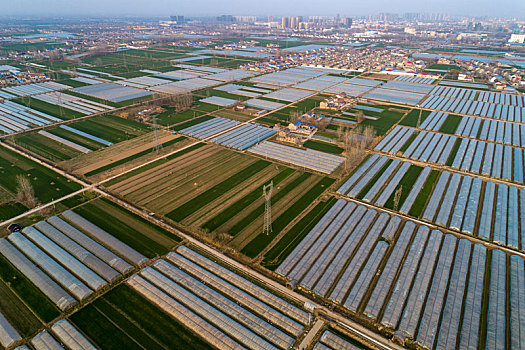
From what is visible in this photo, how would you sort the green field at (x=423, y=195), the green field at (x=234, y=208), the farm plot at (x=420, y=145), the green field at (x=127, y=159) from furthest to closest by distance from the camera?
the farm plot at (x=420, y=145) → the green field at (x=127, y=159) → the green field at (x=423, y=195) → the green field at (x=234, y=208)

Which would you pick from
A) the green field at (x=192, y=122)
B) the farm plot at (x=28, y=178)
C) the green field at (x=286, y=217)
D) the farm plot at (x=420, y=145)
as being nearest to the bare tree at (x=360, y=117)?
the farm plot at (x=420, y=145)

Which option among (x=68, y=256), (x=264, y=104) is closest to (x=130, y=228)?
(x=68, y=256)

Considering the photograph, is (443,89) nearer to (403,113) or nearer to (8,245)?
(403,113)

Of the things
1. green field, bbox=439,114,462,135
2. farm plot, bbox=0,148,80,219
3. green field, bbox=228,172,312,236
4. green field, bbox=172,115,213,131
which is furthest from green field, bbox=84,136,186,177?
green field, bbox=439,114,462,135

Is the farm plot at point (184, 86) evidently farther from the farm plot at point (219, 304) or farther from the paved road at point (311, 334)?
the paved road at point (311, 334)

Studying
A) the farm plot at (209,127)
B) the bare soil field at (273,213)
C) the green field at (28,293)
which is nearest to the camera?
the green field at (28,293)

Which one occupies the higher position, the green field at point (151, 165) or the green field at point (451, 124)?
the green field at point (451, 124)
